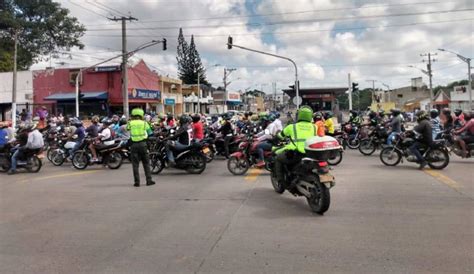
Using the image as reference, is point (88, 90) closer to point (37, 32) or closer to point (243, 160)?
point (37, 32)

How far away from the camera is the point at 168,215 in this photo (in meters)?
7.42

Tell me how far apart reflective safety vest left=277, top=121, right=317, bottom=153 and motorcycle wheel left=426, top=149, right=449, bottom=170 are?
5740 millimetres

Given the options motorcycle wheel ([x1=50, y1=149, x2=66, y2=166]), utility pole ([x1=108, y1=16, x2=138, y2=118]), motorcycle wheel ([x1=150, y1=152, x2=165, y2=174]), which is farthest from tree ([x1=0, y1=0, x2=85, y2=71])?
motorcycle wheel ([x1=150, y1=152, x2=165, y2=174])

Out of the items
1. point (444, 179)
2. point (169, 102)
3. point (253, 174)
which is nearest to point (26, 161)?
point (253, 174)

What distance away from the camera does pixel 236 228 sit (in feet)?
21.4

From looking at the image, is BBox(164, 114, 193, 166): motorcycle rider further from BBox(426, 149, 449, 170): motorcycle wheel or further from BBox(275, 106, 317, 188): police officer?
BBox(426, 149, 449, 170): motorcycle wheel

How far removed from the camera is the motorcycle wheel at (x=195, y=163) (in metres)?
12.5

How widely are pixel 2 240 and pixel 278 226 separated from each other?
3757mm

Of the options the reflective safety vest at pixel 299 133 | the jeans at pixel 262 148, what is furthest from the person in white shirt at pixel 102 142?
the reflective safety vest at pixel 299 133

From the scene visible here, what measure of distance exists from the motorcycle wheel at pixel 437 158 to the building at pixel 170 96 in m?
45.9

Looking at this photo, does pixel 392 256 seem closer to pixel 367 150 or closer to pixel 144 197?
pixel 144 197

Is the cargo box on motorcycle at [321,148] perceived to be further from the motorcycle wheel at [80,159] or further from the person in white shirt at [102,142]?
the motorcycle wheel at [80,159]

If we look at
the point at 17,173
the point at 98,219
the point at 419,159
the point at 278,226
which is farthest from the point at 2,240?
the point at 419,159

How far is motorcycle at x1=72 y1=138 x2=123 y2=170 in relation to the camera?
1417cm
